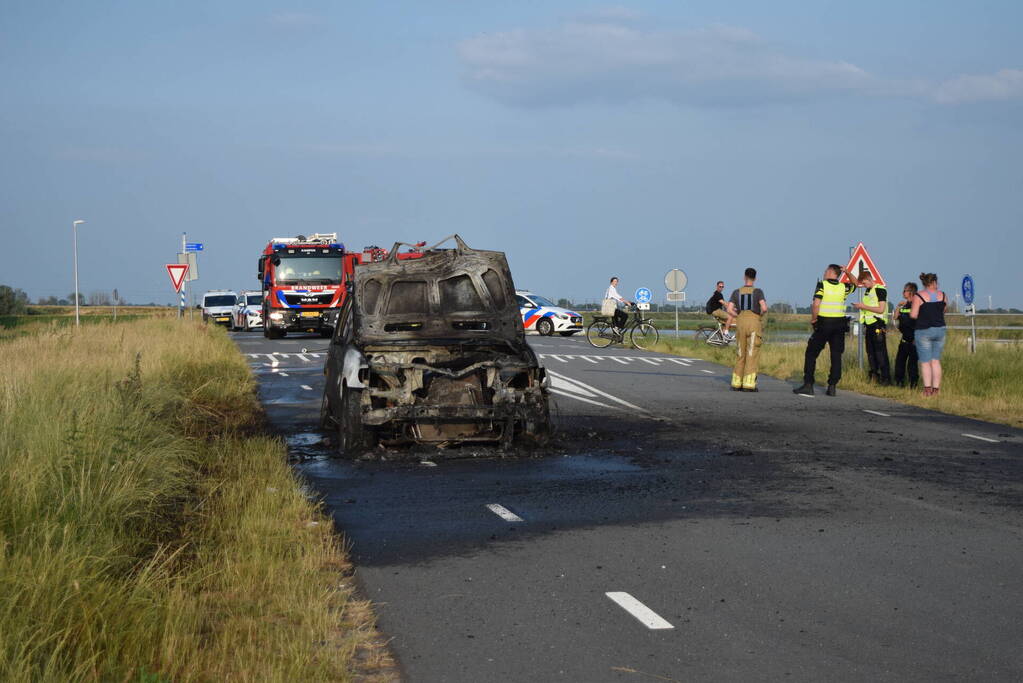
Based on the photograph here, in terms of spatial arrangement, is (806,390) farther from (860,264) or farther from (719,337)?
(719,337)

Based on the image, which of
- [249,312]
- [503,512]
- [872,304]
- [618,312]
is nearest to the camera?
[503,512]

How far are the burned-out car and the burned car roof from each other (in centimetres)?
1

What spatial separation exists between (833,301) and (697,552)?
1318 cm

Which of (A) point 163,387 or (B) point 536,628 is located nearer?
(B) point 536,628

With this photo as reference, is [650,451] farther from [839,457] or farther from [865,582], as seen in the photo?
[865,582]

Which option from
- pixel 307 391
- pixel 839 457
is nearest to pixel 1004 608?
pixel 839 457

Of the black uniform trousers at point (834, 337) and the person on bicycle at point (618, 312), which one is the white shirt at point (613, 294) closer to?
the person on bicycle at point (618, 312)

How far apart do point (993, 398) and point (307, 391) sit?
11.0m

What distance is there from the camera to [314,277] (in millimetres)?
41031

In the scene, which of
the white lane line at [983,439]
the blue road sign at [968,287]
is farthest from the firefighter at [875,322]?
the blue road sign at [968,287]

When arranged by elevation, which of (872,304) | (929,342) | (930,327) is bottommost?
(929,342)

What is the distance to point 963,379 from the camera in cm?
2148

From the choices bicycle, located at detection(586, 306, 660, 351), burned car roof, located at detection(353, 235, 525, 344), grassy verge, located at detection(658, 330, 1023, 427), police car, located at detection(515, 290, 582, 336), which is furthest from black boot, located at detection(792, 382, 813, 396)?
police car, located at detection(515, 290, 582, 336)

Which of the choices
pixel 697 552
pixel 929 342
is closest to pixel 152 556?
pixel 697 552
